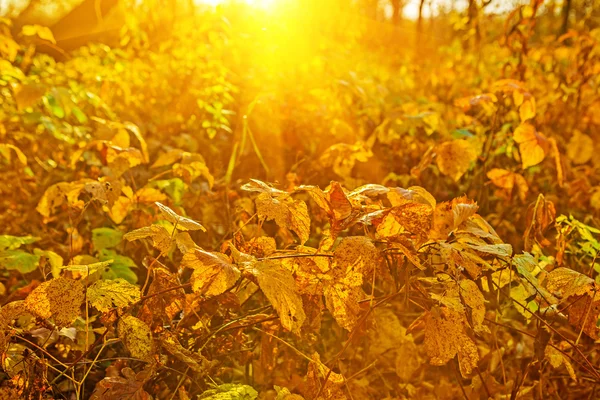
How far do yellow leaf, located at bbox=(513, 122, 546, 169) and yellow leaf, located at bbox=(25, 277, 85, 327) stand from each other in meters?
1.60

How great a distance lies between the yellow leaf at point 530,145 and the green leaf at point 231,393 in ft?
4.50

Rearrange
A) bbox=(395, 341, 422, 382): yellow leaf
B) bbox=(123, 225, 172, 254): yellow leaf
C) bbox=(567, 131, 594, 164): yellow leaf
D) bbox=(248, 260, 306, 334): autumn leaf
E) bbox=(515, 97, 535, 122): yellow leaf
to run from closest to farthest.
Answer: bbox=(248, 260, 306, 334): autumn leaf < bbox=(123, 225, 172, 254): yellow leaf < bbox=(395, 341, 422, 382): yellow leaf < bbox=(515, 97, 535, 122): yellow leaf < bbox=(567, 131, 594, 164): yellow leaf

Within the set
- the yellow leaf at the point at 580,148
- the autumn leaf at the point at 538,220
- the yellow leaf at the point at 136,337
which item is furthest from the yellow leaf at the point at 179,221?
the yellow leaf at the point at 580,148

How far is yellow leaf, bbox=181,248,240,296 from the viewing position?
1136mm

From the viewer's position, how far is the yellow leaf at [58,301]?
1188 millimetres

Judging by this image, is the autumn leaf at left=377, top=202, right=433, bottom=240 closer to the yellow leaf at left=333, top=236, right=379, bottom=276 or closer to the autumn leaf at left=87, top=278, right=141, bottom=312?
the yellow leaf at left=333, top=236, right=379, bottom=276

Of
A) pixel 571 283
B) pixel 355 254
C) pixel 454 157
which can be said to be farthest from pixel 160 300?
pixel 454 157

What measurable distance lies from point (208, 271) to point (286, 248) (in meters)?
0.43

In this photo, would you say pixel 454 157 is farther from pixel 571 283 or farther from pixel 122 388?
pixel 122 388

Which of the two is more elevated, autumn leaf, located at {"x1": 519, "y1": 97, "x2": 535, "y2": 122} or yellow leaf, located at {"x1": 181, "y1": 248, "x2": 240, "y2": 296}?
yellow leaf, located at {"x1": 181, "y1": 248, "x2": 240, "y2": 296}

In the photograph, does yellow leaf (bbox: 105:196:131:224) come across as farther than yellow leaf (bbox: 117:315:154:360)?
Yes

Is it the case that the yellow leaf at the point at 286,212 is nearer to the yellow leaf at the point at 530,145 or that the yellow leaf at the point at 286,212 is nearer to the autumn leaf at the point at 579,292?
the autumn leaf at the point at 579,292

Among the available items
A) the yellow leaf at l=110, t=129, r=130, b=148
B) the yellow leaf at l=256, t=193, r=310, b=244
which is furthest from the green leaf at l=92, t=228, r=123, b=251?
the yellow leaf at l=256, t=193, r=310, b=244

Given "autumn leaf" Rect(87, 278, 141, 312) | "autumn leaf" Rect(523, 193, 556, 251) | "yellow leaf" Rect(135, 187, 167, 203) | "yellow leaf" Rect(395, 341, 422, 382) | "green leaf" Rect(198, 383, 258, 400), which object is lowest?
"yellow leaf" Rect(395, 341, 422, 382)
